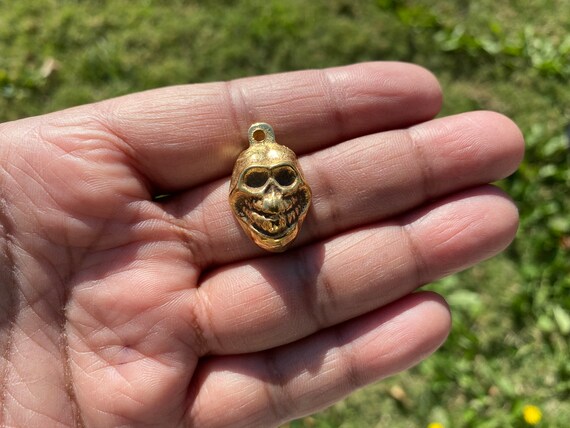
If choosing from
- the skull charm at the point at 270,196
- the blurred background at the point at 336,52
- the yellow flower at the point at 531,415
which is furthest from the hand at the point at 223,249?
the blurred background at the point at 336,52

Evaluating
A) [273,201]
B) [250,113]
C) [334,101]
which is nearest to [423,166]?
[334,101]

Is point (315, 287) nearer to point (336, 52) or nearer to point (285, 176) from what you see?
point (285, 176)

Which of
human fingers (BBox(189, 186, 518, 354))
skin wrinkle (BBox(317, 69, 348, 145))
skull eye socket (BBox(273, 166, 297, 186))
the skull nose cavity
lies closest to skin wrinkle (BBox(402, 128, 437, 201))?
human fingers (BBox(189, 186, 518, 354))

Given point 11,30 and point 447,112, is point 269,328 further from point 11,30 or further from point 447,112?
point 11,30

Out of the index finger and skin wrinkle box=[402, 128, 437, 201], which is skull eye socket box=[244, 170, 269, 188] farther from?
skin wrinkle box=[402, 128, 437, 201]

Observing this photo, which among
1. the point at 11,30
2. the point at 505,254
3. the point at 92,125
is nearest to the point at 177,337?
the point at 92,125

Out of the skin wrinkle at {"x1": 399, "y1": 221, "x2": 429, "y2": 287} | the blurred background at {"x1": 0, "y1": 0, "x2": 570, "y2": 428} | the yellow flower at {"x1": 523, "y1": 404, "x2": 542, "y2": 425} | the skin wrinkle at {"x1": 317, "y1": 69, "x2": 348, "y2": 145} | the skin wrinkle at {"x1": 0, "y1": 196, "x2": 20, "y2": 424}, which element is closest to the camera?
the skin wrinkle at {"x1": 0, "y1": 196, "x2": 20, "y2": 424}

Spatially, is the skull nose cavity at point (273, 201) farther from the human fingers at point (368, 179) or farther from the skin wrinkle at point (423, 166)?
the skin wrinkle at point (423, 166)
